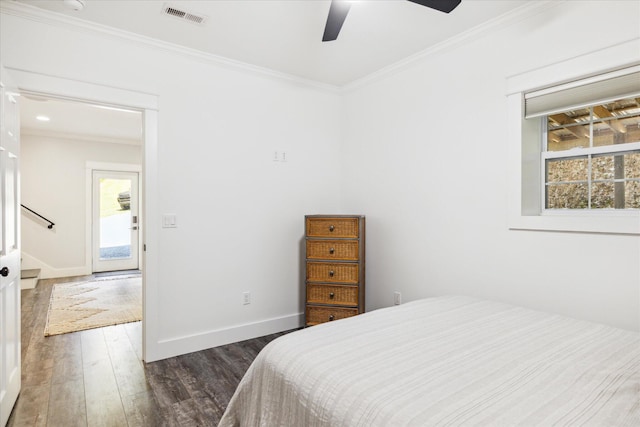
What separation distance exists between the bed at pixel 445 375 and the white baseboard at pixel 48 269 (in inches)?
241

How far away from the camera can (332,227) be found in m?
3.17

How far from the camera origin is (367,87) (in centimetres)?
350

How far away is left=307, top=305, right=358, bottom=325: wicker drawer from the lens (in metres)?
3.11

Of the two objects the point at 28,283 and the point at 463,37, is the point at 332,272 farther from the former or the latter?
the point at 28,283

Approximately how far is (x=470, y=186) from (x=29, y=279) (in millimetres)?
6165

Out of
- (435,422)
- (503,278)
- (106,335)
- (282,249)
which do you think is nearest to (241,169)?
(282,249)

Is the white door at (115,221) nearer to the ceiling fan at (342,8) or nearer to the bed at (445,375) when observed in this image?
the ceiling fan at (342,8)

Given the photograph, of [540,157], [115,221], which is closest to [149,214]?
[540,157]

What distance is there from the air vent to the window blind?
225 centimetres

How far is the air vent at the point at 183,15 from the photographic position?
230cm

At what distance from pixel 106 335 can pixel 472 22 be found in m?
4.04

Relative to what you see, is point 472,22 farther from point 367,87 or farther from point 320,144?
point 320,144

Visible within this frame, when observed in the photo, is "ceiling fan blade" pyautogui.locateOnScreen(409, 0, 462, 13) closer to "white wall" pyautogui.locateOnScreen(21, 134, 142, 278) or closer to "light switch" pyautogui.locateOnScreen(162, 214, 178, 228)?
"light switch" pyautogui.locateOnScreen(162, 214, 178, 228)

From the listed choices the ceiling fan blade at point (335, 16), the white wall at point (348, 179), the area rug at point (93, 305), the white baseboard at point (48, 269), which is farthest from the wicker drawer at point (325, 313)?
the white baseboard at point (48, 269)
